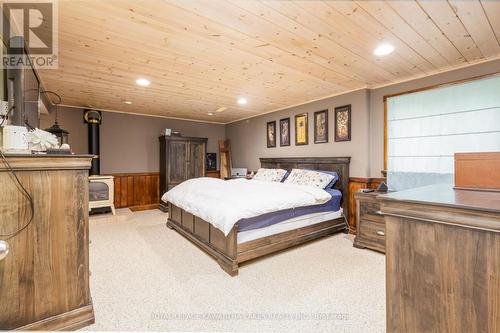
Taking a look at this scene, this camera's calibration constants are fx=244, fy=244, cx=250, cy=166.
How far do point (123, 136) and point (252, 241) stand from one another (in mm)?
4280

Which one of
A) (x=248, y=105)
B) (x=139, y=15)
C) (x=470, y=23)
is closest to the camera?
(x=139, y=15)

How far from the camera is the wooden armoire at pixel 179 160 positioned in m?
5.50

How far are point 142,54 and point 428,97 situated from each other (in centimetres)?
351

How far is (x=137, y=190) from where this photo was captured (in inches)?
223

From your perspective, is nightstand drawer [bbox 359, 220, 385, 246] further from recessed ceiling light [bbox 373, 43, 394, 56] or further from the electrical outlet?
the electrical outlet

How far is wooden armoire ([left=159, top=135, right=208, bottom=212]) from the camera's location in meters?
5.50

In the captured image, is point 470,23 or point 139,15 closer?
point 139,15

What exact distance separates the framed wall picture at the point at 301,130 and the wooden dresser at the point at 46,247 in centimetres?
373

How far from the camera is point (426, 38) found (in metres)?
2.20

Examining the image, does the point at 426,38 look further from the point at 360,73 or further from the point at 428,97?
the point at 428,97

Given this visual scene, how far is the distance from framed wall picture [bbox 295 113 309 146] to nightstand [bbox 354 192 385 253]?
1.71m

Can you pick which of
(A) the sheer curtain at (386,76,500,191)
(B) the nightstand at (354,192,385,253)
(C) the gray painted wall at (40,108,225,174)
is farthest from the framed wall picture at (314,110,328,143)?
(C) the gray painted wall at (40,108,225,174)

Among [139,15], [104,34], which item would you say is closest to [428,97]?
[139,15]

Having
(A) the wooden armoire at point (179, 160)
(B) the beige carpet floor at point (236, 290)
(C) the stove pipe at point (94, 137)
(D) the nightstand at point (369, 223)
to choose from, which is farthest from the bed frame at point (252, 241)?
(C) the stove pipe at point (94, 137)
